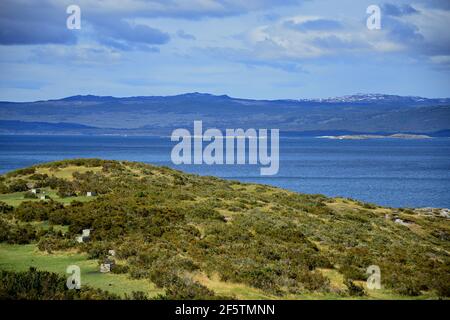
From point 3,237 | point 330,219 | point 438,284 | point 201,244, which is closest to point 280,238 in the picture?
point 201,244

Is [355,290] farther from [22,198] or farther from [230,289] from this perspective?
[22,198]

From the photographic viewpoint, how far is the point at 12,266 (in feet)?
67.3

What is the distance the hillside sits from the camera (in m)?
19.9

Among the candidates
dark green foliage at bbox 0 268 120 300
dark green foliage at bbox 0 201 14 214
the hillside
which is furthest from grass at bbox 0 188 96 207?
dark green foliage at bbox 0 268 120 300

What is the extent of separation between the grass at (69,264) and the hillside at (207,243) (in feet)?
0.12

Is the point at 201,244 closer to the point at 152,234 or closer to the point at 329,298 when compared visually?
the point at 152,234

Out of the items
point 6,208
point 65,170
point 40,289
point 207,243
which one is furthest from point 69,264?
point 65,170

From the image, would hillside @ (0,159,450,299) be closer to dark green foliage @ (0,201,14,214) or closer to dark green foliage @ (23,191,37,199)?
dark green foliage @ (23,191,37,199)

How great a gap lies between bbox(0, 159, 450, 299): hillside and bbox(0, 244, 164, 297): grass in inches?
1.4

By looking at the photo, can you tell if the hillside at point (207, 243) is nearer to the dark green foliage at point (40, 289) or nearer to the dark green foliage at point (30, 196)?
the dark green foliage at point (30, 196)

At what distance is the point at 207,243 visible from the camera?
24.2 metres

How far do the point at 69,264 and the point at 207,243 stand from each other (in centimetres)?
565
